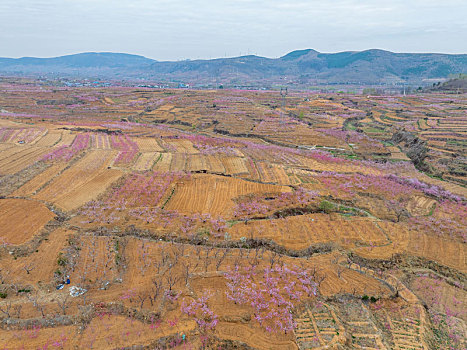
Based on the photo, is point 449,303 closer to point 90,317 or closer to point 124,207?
point 90,317

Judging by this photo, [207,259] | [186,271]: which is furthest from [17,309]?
[207,259]

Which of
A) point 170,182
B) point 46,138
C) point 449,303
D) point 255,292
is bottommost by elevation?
point 449,303

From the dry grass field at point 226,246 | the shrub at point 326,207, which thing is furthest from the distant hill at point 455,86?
the shrub at point 326,207

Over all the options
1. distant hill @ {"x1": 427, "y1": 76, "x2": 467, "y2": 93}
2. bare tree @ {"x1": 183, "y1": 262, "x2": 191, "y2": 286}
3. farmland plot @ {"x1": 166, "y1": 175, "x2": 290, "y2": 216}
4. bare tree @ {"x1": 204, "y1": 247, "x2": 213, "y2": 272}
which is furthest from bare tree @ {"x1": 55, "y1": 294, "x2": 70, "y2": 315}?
distant hill @ {"x1": 427, "y1": 76, "x2": 467, "y2": 93}

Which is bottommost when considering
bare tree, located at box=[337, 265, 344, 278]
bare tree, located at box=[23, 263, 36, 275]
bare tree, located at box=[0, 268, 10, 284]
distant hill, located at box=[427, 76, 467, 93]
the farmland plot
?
bare tree, located at box=[337, 265, 344, 278]

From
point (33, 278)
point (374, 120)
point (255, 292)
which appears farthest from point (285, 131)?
point (33, 278)

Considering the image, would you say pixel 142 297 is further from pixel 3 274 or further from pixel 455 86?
pixel 455 86

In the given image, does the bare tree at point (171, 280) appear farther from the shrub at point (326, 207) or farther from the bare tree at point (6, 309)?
the shrub at point (326, 207)

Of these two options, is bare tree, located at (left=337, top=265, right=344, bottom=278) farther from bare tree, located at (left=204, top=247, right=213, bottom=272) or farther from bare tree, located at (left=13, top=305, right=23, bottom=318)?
bare tree, located at (left=13, top=305, right=23, bottom=318)
